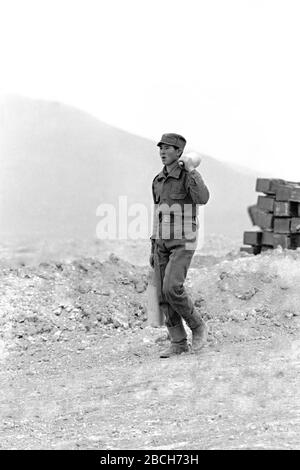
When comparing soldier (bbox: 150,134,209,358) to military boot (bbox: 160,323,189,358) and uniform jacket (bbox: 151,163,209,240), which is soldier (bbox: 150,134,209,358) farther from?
military boot (bbox: 160,323,189,358)

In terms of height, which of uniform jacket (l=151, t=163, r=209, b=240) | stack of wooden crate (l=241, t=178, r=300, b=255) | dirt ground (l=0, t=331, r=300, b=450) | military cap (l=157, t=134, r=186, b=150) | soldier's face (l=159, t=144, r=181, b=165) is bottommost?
dirt ground (l=0, t=331, r=300, b=450)

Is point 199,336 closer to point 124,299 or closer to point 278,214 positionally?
point 124,299

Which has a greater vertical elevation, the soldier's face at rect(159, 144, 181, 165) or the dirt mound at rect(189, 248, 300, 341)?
the soldier's face at rect(159, 144, 181, 165)

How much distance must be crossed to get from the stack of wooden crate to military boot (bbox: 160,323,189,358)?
5.06 metres

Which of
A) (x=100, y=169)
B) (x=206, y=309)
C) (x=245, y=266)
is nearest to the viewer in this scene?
(x=206, y=309)

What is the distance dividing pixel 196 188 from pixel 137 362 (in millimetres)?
1665

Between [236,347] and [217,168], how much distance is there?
860 inches

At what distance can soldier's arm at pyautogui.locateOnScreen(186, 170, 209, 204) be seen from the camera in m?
8.22

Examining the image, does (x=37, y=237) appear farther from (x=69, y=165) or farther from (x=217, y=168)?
(x=217, y=168)

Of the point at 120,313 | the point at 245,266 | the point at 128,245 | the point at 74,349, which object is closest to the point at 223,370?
the point at 74,349

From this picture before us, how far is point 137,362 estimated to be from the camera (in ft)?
28.8

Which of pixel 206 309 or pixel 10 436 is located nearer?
pixel 10 436

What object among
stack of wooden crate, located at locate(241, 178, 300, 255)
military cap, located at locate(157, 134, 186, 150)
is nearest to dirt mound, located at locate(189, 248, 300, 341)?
stack of wooden crate, located at locate(241, 178, 300, 255)

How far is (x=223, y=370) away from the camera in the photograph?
817 cm
